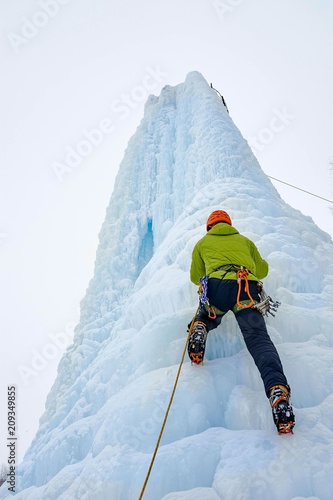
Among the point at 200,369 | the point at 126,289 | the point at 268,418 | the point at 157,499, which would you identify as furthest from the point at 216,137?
the point at 157,499

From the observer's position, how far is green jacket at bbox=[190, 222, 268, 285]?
2.73m

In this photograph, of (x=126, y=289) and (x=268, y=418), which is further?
(x=126, y=289)

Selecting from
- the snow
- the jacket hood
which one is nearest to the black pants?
the snow

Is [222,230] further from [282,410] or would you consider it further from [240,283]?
[282,410]

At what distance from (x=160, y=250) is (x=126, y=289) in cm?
129

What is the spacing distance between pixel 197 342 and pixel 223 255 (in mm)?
Answer: 711

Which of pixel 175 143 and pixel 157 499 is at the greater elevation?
pixel 175 143

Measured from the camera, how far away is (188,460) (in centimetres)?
204

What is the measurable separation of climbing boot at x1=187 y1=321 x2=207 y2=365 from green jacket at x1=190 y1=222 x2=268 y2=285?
1.29ft

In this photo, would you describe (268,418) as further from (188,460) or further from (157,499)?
(157,499)

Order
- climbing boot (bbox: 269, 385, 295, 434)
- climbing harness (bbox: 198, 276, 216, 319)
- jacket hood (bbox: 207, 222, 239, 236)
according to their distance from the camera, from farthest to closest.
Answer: jacket hood (bbox: 207, 222, 239, 236) → climbing harness (bbox: 198, 276, 216, 319) → climbing boot (bbox: 269, 385, 295, 434)

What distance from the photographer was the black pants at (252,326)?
80.0 inches

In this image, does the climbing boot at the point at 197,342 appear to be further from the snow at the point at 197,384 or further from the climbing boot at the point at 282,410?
the climbing boot at the point at 282,410

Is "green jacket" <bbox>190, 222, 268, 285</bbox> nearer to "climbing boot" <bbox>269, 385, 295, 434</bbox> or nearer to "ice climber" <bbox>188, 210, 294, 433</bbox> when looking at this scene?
"ice climber" <bbox>188, 210, 294, 433</bbox>
